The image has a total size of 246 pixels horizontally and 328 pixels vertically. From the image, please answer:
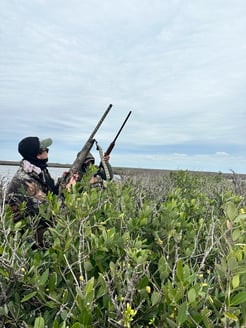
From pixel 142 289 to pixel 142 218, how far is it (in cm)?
84

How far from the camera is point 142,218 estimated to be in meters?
2.50

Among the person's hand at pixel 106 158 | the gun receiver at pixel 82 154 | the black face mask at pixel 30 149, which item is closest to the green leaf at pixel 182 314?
the black face mask at pixel 30 149

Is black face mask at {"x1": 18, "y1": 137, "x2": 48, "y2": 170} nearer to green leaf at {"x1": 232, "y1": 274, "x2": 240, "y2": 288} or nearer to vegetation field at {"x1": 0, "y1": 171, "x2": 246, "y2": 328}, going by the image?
vegetation field at {"x1": 0, "y1": 171, "x2": 246, "y2": 328}

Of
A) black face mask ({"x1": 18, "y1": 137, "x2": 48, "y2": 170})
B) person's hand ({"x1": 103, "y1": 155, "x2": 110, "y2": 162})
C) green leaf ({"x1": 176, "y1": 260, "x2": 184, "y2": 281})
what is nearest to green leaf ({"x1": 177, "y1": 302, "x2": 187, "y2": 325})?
green leaf ({"x1": 176, "y1": 260, "x2": 184, "y2": 281})

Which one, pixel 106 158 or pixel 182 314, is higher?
pixel 106 158

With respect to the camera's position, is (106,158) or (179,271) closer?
(179,271)

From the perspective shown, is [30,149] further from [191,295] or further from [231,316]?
[231,316]

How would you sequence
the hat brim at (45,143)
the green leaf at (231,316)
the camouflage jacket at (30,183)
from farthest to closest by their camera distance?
1. the hat brim at (45,143)
2. the camouflage jacket at (30,183)
3. the green leaf at (231,316)

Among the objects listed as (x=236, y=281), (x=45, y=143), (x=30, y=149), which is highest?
(x=45, y=143)

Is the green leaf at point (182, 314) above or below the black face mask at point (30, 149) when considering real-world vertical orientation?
below

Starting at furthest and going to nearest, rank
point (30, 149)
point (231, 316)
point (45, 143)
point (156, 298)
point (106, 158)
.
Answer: point (106, 158) < point (45, 143) < point (30, 149) < point (156, 298) < point (231, 316)

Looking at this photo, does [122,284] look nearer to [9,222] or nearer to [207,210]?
[9,222]

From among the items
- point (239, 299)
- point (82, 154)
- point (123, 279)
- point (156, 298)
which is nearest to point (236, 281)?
point (239, 299)

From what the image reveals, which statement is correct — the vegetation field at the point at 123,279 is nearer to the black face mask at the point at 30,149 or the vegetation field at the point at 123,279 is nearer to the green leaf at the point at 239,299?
the green leaf at the point at 239,299
